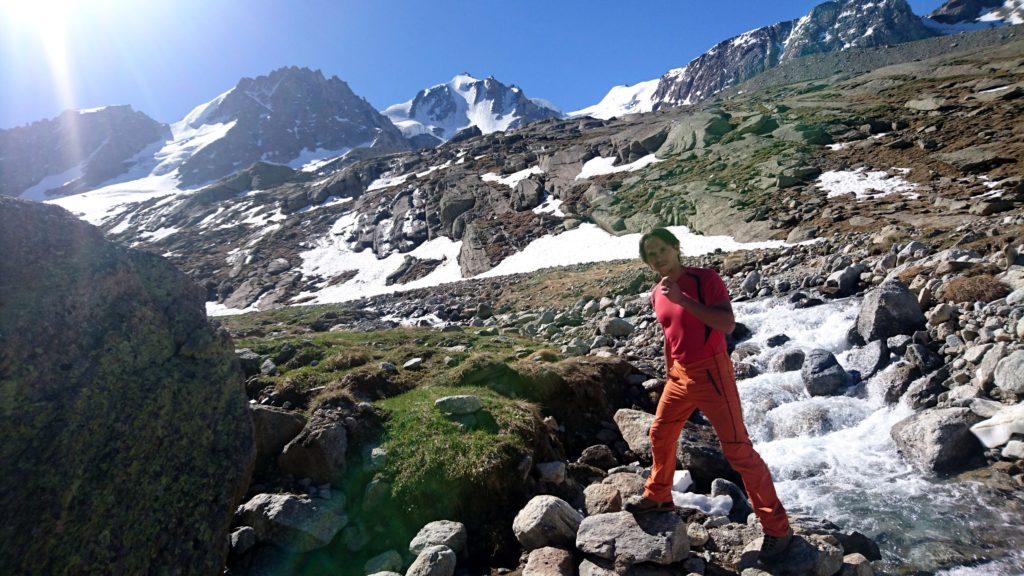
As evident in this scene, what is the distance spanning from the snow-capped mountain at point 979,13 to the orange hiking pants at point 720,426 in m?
224

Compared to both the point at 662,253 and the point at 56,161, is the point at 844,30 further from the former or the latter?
the point at 56,161

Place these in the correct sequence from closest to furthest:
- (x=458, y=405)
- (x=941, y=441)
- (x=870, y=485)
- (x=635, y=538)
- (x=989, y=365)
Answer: (x=635, y=538)
(x=941, y=441)
(x=870, y=485)
(x=989, y=365)
(x=458, y=405)

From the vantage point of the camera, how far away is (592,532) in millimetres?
4871

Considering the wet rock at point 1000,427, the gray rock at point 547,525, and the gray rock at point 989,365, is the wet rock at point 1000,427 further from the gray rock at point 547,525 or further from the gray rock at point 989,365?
the gray rock at point 547,525

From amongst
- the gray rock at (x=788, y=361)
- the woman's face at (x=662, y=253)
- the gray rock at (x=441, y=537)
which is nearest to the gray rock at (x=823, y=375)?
the gray rock at (x=788, y=361)

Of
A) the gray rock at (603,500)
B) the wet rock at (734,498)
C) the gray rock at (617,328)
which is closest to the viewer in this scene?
the gray rock at (603,500)

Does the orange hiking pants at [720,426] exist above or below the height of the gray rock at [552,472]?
above

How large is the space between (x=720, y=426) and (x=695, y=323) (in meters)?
1.02

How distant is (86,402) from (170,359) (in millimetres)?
910

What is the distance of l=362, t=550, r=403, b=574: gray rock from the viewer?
513 cm

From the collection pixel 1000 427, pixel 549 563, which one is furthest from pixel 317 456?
pixel 1000 427

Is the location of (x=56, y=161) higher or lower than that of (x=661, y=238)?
higher

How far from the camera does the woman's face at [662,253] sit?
15.8 ft

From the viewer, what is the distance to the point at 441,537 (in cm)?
536
